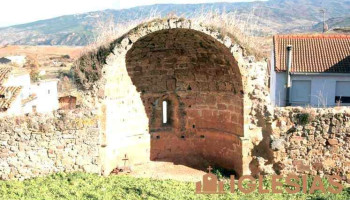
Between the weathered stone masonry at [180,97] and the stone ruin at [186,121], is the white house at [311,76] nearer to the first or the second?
the weathered stone masonry at [180,97]

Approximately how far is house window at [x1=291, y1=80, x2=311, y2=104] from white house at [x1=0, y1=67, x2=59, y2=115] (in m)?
12.7

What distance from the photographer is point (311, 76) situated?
21422 millimetres

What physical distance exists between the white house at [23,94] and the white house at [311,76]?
12.2m

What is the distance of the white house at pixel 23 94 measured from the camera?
18.0 metres

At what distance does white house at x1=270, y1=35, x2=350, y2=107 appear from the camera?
21.2 metres

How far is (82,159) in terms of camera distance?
32.7 feet

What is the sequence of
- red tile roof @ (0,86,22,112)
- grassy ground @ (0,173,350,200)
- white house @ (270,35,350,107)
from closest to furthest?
grassy ground @ (0,173,350,200)
red tile roof @ (0,86,22,112)
white house @ (270,35,350,107)

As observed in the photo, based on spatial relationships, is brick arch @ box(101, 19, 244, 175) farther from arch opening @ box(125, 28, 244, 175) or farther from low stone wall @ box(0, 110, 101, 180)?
low stone wall @ box(0, 110, 101, 180)

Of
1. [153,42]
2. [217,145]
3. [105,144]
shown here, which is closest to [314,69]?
[217,145]

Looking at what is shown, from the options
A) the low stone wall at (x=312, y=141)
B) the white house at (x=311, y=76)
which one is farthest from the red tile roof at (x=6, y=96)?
the white house at (x=311, y=76)

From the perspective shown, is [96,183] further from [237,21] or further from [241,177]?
[237,21]

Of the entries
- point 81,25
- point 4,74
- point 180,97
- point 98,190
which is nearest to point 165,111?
point 180,97

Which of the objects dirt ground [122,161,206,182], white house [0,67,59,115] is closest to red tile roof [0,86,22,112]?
white house [0,67,59,115]

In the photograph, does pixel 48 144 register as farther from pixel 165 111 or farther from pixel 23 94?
pixel 23 94
